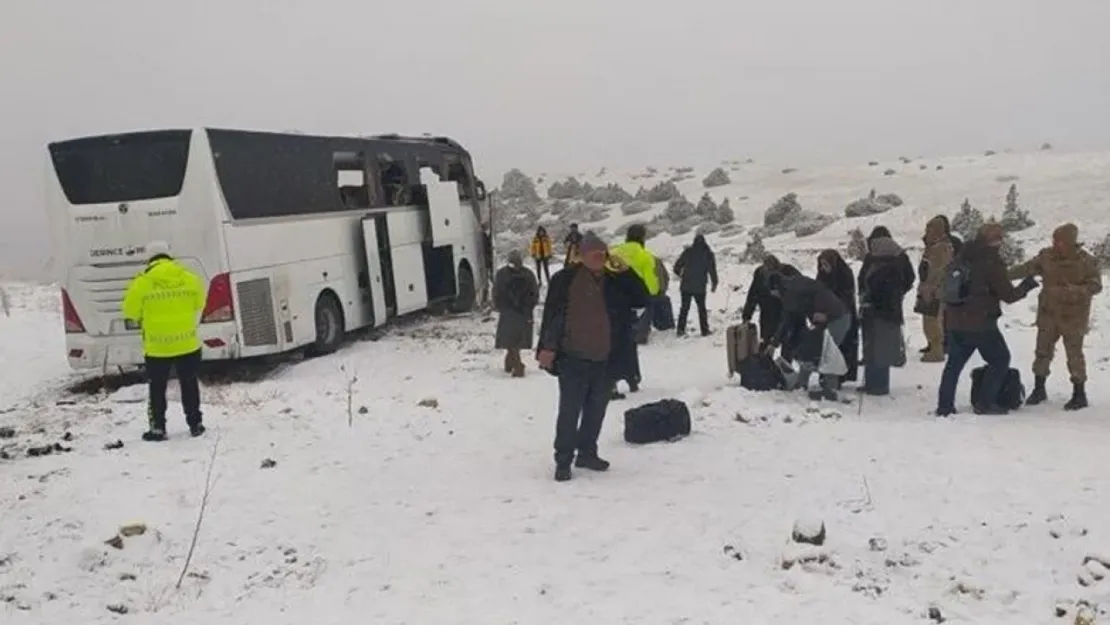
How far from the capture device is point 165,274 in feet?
29.0

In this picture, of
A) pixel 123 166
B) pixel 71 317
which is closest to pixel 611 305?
pixel 123 166

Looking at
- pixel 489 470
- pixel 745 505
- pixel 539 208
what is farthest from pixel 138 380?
pixel 539 208

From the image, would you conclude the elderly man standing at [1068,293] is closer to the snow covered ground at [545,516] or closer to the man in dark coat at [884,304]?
the snow covered ground at [545,516]

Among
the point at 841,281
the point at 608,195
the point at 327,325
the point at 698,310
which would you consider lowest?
the point at 698,310

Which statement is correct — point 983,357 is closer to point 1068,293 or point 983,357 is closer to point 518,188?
point 1068,293

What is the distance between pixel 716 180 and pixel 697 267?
29.7 meters

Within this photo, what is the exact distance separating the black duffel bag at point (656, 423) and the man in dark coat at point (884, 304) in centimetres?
274

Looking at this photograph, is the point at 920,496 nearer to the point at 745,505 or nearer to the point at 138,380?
the point at 745,505

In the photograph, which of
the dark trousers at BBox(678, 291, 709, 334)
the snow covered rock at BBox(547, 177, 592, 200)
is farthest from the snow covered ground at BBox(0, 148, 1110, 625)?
the snow covered rock at BBox(547, 177, 592, 200)

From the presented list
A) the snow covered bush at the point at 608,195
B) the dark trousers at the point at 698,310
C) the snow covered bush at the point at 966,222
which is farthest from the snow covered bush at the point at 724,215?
the dark trousers at the point at 698,310

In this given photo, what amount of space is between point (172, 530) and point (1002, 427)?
695 cm

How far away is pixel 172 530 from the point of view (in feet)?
21.6

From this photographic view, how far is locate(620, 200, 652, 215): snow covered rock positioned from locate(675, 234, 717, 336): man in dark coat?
23357 millimetres

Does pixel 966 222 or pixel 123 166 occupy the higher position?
pixel 123 166
